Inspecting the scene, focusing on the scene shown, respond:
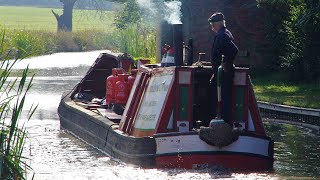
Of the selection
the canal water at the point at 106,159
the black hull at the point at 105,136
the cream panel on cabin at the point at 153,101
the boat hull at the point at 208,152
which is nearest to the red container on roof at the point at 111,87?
the black hull at the point at 105,136

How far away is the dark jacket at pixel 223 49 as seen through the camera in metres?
16.0

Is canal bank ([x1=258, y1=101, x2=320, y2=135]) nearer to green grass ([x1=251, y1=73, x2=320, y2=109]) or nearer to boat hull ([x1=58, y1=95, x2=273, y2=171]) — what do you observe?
green grass ([x1=251, y1=73, x2=320, y2=109])

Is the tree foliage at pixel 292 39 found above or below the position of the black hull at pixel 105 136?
above

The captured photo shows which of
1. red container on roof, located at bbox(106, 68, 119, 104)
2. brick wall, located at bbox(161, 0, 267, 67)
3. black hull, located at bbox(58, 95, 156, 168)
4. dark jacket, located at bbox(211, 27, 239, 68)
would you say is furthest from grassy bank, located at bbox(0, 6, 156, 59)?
dark jacket, located at bbox(211, 27, 239, 68)

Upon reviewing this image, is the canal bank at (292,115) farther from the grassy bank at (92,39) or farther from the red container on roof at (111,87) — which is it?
the grassy bank at (92,39)

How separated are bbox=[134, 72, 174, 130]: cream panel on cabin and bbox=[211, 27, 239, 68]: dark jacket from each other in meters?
0.70

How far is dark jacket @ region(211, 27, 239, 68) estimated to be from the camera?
16.0m

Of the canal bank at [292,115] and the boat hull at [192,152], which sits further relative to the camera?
the canal bank at [292,115]

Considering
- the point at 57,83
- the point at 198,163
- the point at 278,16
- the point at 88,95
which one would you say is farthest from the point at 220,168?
the point at 57,83

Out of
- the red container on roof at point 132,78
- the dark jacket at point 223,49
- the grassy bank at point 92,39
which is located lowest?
the grassy bank at point 92,39

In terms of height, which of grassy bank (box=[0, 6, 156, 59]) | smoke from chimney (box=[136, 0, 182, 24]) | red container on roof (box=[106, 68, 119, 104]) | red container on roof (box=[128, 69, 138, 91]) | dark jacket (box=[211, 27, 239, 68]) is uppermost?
smoke from chimney (box=[136, 0, 182, 24])

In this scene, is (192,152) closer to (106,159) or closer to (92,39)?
(106,159)

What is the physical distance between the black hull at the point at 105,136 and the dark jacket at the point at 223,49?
148 centimetres

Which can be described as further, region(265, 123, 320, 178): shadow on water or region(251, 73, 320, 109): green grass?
region(251, 73, 320, 109): green grass
